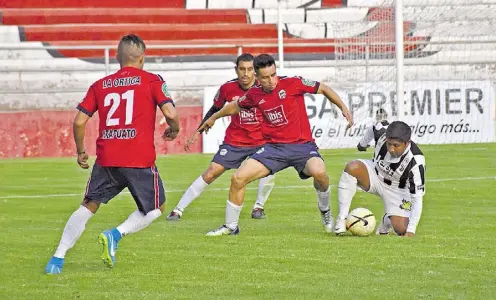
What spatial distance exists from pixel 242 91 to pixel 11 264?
4.61 m

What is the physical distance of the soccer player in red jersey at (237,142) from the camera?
12422mm

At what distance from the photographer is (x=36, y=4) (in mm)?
32812

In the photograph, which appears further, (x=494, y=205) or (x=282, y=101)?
(x=494, y=205)

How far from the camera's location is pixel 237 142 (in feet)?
41.7

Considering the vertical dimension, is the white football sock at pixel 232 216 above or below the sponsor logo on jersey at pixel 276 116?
below

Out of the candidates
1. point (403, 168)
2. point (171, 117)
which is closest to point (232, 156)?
point (403, 168)

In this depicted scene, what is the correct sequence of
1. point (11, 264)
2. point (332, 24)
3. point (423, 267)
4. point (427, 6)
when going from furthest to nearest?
point (332, 24), point (427, 6), point (11, 264), point (423, 267)

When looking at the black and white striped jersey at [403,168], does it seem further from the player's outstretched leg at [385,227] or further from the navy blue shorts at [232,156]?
the navy blue shorts at [232,156]

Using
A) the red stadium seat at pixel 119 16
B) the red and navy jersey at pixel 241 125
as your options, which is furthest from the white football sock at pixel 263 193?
the red stadium seat at pixel 119 16

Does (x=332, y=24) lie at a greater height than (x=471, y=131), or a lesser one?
greater

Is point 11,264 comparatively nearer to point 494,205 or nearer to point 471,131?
point 494,205

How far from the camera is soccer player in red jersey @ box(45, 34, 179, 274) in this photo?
8234 millimetres

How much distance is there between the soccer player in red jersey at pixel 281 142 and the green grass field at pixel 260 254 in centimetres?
30

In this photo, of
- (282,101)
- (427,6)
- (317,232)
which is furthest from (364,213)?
(427,6)
